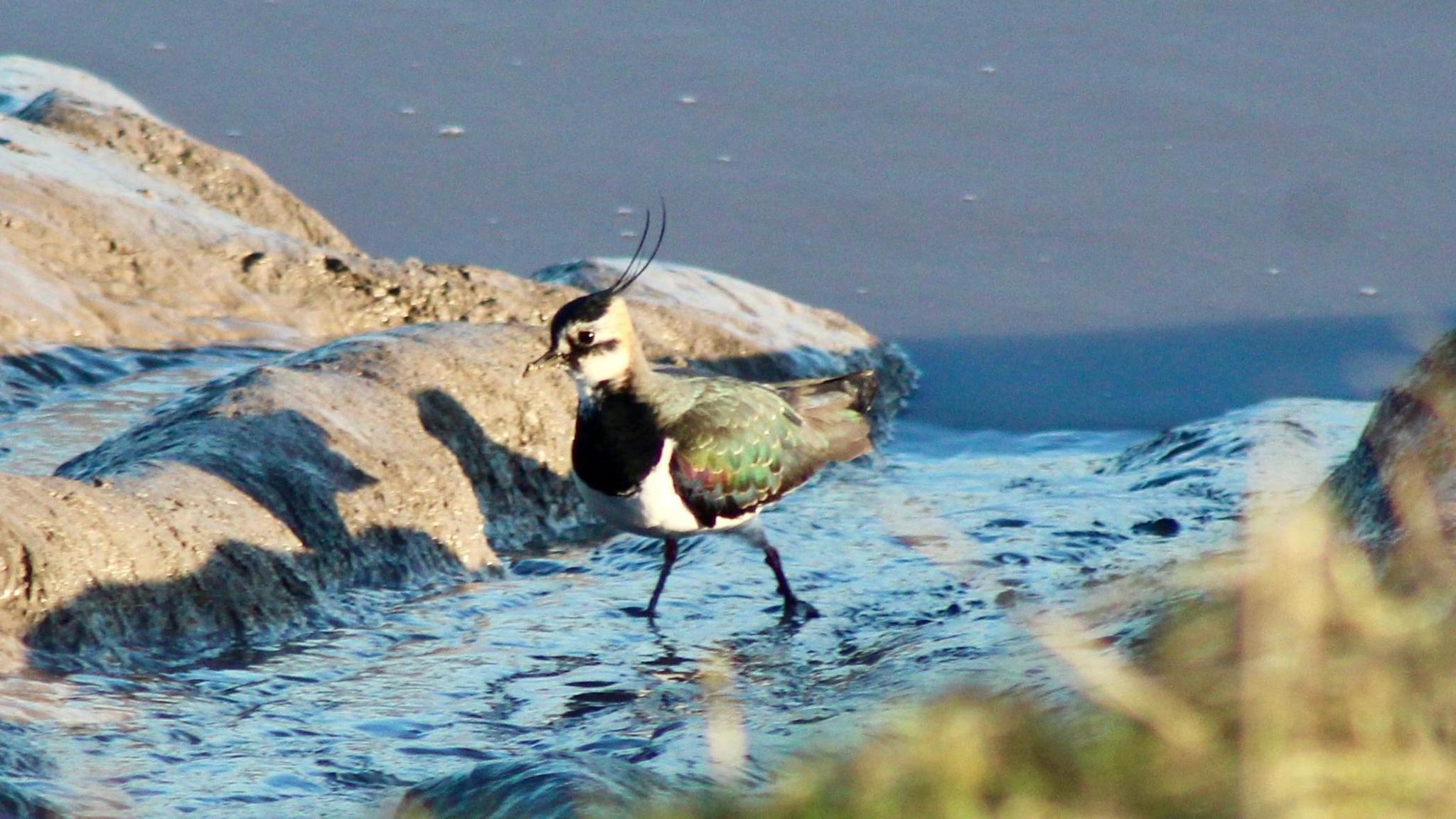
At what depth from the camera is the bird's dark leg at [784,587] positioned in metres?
6.32

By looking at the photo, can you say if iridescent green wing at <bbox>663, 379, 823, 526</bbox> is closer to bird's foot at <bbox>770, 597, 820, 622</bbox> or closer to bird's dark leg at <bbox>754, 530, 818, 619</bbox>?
bird's dark leg at <bbox>754, 530, 818, 619</bbox>

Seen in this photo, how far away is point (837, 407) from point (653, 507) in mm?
1242

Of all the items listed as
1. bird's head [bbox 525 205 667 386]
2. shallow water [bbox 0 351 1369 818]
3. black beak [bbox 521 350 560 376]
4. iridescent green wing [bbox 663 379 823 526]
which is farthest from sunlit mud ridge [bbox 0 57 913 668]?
iridescent green wing [bbox 663 379 823 526]

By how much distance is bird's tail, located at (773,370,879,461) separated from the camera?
708 cm

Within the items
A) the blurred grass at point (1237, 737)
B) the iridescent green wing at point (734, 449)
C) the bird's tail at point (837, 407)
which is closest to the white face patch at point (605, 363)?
the iridescent green wing at point (734, 449)

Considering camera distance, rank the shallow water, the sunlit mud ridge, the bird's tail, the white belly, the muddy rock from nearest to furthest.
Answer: the muddy rock → the shallow water → the sunlit mud ridge → the white belly → the bird's tail

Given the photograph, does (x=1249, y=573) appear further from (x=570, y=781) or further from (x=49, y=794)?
(x=49, y=794)

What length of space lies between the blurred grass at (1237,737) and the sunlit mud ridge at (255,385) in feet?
9.00

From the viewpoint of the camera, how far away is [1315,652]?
3.01 meters

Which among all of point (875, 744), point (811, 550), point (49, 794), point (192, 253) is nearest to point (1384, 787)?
point (875, 744)

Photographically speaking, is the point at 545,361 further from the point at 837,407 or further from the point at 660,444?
the point at 837,407

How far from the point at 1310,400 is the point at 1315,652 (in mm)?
5585

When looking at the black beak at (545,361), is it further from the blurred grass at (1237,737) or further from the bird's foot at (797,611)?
the blurred grass at (1237,737)

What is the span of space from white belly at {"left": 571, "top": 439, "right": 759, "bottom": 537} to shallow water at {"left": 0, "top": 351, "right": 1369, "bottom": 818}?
0.29 metres
